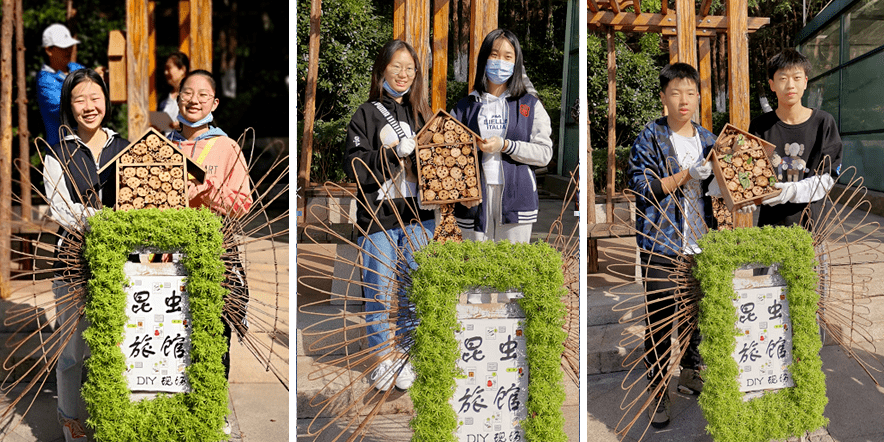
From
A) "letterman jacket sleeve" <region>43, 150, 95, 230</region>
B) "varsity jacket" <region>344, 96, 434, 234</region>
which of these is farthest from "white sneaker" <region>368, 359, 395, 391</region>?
"letterman jacket sleeve" <region>43, 150, 95, 230</region>

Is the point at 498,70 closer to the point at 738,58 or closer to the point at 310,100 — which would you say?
the point at 310,100

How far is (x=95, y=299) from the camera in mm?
2525

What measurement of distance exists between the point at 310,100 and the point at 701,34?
9.31 feet

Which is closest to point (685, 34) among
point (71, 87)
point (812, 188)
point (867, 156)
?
point (812, 188)

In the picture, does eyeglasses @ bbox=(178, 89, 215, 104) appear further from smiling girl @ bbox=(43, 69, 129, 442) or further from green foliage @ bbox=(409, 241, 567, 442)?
green foliage @ bbox=(409, 241, 567, 442)

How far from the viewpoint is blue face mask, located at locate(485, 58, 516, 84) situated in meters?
3.05

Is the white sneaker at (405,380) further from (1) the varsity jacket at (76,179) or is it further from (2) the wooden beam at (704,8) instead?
(2) the wooden beam at (704,8)

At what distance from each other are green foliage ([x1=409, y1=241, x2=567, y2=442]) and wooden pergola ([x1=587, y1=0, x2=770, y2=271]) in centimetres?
235

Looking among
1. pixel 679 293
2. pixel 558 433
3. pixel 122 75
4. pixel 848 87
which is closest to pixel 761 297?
pixel 679 293

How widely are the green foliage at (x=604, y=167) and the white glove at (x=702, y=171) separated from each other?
151 inches

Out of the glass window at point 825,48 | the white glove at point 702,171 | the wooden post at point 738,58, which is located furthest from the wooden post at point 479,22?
the glass window at point 825,48

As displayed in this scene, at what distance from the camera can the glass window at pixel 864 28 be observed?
814cm

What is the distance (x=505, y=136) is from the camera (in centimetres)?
314

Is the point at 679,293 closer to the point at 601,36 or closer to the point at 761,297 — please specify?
the point at 761,297
